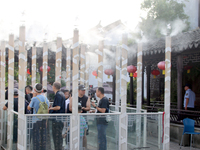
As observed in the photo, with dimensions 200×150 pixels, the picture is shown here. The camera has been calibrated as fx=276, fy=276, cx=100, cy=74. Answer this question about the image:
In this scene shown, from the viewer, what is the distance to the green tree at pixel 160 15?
17.4 meters

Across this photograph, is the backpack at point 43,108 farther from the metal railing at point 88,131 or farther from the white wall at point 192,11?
the white wall at point 192,11

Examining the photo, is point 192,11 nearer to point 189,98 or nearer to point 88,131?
point 189,98

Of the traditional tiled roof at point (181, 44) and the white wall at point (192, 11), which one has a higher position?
the white wall at point (192, 11)

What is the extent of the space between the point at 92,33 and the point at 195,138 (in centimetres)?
580

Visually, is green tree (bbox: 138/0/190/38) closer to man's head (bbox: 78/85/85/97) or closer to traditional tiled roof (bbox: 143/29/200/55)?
traditional tiled roof (bbox: 143/29/200/55)

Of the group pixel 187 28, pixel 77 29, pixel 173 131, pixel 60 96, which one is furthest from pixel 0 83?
pixel 187 28

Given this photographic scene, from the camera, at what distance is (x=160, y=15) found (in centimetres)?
1770

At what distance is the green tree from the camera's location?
17.4 m

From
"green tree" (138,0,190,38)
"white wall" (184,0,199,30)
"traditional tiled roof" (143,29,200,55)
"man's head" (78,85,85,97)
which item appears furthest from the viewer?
"green tree" (138,0,190,38)

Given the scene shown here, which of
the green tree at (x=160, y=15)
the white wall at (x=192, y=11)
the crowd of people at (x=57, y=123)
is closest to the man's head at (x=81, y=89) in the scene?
the crowd of people at (x=57, y=123)

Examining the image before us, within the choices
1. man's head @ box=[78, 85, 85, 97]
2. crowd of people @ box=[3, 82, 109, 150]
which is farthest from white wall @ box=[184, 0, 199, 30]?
crowd of people @ box=[3, 82, 109, 150]

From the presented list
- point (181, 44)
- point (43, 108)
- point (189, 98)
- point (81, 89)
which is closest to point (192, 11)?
point (189, 98)

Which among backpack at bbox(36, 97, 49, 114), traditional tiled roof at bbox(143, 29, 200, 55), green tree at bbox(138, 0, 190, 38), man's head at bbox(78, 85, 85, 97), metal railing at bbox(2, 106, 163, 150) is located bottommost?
metal railing at bbox(2, 106, 163, 150)

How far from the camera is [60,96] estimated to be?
6.14 metres
